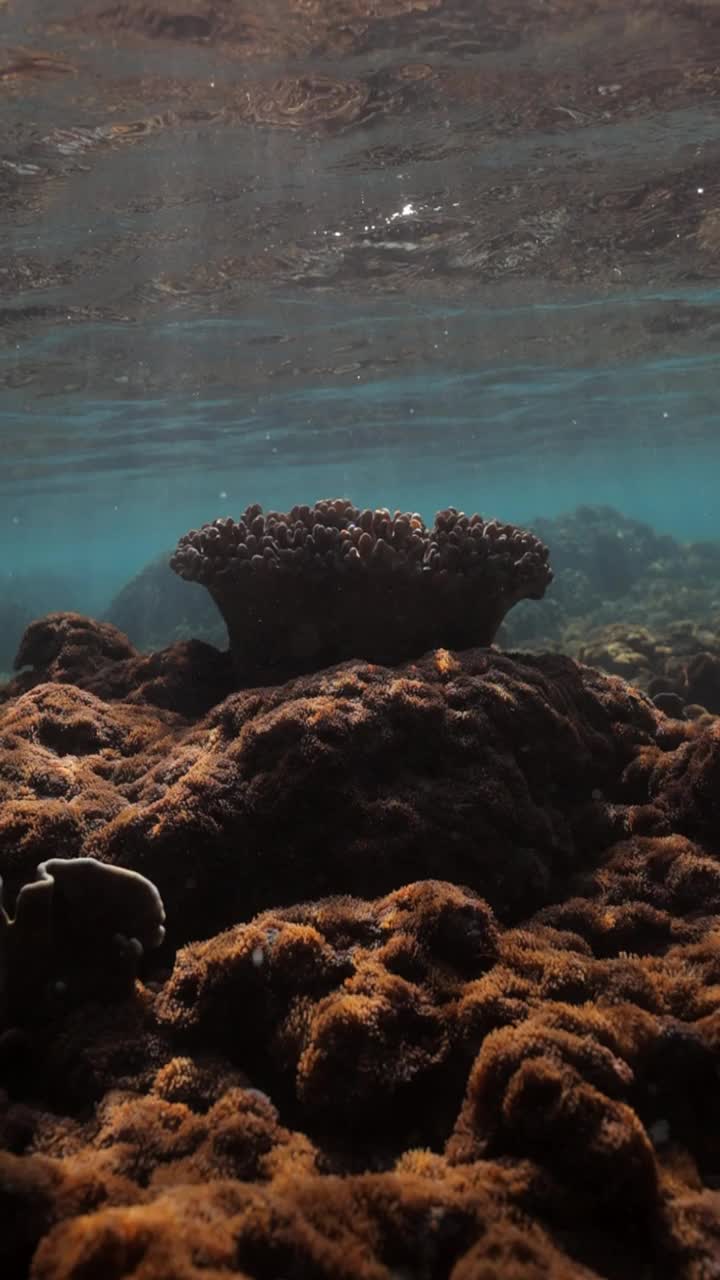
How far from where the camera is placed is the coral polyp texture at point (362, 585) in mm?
6867

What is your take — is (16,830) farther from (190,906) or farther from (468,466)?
(468,466)

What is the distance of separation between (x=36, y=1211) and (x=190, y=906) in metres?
1.94

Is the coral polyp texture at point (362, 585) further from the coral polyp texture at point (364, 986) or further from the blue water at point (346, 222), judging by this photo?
the blue water at point (346, 222)

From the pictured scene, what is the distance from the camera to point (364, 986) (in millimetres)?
3504

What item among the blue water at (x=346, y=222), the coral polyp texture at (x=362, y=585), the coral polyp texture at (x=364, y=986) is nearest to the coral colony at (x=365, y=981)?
the coral polyp texture at (x=364, y=986)

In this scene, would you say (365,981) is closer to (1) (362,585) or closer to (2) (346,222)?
(1) (362,585)

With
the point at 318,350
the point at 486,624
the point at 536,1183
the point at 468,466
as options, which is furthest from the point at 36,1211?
the point at 468,466

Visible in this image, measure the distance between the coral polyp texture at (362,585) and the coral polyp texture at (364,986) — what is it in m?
0.99

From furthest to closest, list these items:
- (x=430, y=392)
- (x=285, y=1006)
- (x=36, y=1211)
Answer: (x=430, y=392), (x=285, y=1006), (x=36, y=1211)

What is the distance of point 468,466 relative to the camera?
55000mm

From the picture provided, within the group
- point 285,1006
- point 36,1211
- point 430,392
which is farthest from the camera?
point 430,392

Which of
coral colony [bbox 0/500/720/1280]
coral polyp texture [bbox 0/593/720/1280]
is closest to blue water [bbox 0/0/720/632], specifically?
coral colony [bbox 0/500/720/1280]

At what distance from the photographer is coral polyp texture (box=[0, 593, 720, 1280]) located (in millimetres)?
2582

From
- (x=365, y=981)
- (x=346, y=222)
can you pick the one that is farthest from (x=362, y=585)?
(x=346, y=222)
